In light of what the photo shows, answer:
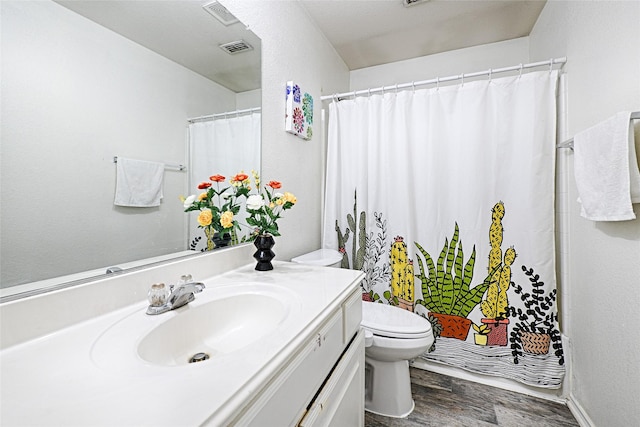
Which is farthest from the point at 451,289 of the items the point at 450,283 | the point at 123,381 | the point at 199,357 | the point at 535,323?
the point at 123,381

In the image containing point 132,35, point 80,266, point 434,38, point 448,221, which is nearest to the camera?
point 80,266

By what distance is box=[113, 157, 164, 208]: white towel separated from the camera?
0.85 m

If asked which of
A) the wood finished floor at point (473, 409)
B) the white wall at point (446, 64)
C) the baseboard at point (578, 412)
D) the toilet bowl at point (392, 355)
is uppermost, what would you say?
the white wall at point (446, 64)

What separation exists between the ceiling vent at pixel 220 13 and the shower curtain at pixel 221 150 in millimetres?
394

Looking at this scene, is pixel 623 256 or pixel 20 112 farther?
pixel 623 256

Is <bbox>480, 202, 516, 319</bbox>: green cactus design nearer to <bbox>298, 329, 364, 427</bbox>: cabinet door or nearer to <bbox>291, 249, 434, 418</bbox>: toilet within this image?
<bbox>291, 249, 434, 418</bbox>: toilet

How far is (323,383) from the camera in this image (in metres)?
0.84

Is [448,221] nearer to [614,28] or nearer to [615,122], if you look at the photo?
[615,122]

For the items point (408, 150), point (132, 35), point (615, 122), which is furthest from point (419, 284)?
point (132, 35)

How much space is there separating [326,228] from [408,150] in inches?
31.0

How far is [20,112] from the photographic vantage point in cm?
65

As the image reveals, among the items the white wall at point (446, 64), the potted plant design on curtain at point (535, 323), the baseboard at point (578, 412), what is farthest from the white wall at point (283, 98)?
the baseboard at point (578, 412)

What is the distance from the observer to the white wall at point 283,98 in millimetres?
1499

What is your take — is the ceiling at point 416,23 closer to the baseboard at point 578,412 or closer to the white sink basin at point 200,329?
the white sink basin at point 200,329
